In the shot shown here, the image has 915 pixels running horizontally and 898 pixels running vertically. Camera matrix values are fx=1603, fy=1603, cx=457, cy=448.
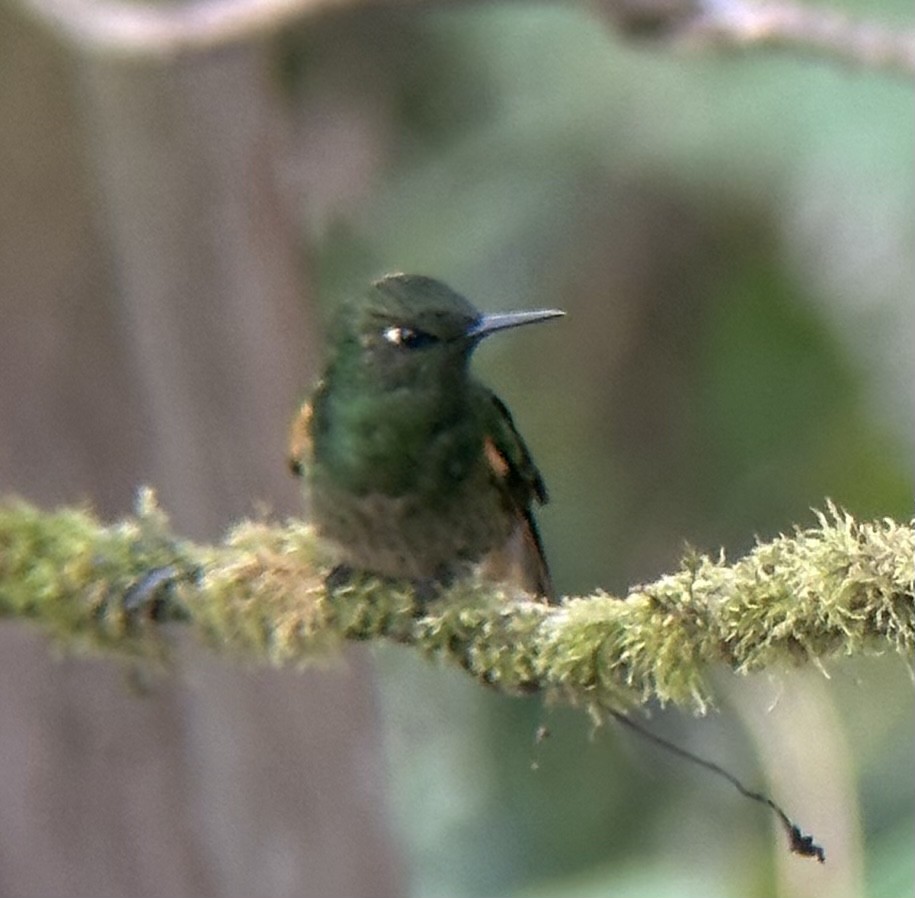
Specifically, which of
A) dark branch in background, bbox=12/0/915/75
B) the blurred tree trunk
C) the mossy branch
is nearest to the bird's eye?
the mossy branch

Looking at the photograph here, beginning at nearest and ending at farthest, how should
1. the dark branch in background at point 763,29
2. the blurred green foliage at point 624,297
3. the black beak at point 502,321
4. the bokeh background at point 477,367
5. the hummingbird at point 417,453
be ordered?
the black beak at point 502,321 → the hummingbird at point 417,453 → the dark branch in background at point 763,29 → the bokeh background at point 477,367 → the blurred green foliage at point 624,297

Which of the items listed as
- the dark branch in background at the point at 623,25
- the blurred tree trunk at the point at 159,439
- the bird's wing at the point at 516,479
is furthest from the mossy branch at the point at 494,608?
the dark branch in background at the point at 623,25

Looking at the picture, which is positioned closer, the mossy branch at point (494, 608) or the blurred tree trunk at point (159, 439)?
the mossy branch at point (494, 608)

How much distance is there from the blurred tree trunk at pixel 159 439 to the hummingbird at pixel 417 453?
159cm

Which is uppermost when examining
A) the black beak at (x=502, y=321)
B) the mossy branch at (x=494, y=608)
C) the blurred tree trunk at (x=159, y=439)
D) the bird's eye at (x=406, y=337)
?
the blurred tree trunk at (x=159, y=439)

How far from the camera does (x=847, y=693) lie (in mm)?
3721

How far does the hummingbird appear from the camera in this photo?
238 cm

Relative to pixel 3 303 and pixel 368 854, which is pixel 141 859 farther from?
pixel 3 303

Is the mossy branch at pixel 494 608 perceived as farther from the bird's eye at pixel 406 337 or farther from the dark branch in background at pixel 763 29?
the dark branch in background at pixel 763 29

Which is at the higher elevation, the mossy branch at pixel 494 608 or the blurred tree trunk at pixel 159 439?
the blurred tree trunk at pixel 159 439

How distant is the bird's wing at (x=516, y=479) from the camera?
2.52m

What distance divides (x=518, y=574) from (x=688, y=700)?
2.27ft

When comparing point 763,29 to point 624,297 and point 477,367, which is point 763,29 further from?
point 624,297

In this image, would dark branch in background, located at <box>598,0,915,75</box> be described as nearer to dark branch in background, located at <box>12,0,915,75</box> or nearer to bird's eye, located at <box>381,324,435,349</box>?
dark branch in background, located at <box>12,0,915,75</box>
